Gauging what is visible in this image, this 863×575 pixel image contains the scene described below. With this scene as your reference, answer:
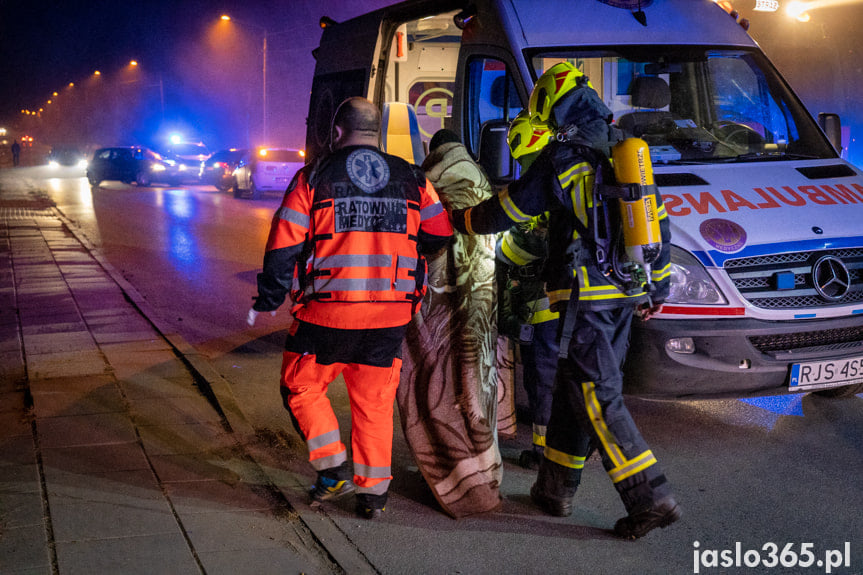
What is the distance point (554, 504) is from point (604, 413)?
55 centimetres

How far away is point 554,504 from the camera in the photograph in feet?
14.1

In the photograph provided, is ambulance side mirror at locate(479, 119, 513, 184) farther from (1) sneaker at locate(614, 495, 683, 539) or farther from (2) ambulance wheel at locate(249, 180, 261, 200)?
(2) ambulance wheel at locate(249, 180, 261, 200)

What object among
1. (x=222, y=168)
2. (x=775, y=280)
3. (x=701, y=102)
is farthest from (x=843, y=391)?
(x=222, y=168)

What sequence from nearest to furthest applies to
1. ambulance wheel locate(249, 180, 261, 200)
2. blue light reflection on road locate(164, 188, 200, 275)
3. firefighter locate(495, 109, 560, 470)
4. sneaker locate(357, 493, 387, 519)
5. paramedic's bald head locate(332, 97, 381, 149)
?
1. paramedic's bald head locate(332, 97, 381, 149)
2. sneaker locate(357, 493, 387, 519)
3. firefighter locate(495, 109, 560, 470)
4. blue light reflection on road locate(164, 188, 200, 275)
5. ambulance wheel locate(249, 180, 261, 200)

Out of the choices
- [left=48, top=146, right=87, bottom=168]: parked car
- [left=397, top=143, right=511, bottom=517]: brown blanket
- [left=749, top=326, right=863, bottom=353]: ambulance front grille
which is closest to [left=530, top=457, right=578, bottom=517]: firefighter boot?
[left=397, top=143, right=511, bottom=517]: brown blanket

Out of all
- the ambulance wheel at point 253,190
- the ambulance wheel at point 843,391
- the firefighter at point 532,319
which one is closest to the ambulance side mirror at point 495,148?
the firefighter at point 532,319

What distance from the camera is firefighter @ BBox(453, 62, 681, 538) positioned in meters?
3.96

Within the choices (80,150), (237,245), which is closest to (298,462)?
(237,245)

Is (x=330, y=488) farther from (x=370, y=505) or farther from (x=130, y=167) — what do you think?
(x=130, y=167)

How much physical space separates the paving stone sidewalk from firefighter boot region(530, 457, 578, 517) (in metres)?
0.98

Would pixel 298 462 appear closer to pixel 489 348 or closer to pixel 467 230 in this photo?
pixel 489 348

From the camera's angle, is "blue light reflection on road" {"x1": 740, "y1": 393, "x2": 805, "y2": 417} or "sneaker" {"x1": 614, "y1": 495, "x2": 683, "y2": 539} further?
"blue light reflection on road" {"x1": 740, "y1": 393, "x2": 805, "y2": 417}

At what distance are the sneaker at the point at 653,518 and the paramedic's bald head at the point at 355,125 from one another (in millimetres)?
2004

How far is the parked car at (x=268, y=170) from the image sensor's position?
27.1 meters
